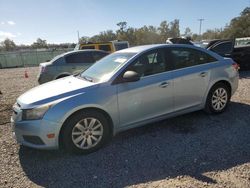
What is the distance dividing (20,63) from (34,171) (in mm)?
31302

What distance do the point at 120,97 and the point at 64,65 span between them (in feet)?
16.6

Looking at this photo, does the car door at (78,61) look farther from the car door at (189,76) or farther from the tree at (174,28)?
the tree at (174,28)

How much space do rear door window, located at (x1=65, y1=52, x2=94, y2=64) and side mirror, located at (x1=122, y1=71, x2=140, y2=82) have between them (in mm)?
5119

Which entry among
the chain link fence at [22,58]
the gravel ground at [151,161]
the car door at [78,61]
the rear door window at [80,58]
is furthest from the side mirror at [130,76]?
the chain link fence at [22,58]

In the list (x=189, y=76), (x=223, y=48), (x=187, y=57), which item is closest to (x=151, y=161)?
(x=189, y=76)

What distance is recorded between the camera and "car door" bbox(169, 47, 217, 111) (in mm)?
4566

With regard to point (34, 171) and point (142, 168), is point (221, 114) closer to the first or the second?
point (142, 168)

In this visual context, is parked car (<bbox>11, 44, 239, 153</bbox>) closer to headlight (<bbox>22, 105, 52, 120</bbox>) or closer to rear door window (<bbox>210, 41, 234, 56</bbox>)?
headlight (<bbox>22, 105, 52, 120</bbox>)

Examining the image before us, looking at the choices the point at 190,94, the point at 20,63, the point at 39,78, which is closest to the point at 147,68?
the point at 190,94

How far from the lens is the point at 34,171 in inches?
137

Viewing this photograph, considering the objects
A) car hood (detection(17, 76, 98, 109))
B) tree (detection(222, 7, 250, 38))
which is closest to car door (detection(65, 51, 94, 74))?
car hood (detection(17, 76, 98, 109))

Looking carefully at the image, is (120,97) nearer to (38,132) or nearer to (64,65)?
(38,132)

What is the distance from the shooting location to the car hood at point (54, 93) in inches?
145

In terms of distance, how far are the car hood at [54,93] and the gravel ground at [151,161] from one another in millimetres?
869
